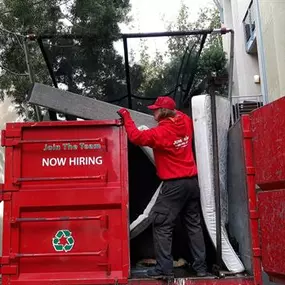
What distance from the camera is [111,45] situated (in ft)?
22.0

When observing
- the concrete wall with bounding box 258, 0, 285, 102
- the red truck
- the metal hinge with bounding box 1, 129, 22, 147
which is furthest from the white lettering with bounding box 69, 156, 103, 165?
the concrete wall with bounding box 258, 0, 285, 102

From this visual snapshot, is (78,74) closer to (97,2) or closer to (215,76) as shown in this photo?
(97,2)

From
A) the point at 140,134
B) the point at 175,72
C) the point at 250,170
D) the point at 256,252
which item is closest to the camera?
the point at 256,252

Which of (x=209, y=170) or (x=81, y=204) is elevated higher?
(x=209, y=170)

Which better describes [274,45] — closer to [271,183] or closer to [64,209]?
[271,183]

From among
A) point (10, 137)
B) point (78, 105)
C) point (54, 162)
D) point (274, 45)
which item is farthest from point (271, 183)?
point (274, 45)

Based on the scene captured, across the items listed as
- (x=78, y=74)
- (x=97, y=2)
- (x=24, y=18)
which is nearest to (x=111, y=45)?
(x=78, y=74)

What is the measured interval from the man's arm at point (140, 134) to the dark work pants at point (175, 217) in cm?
39

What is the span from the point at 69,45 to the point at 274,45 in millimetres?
4921

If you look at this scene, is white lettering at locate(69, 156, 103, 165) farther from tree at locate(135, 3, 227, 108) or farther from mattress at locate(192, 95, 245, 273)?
tree at locate(135, 3, 227, 108)

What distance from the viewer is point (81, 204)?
3.74 m

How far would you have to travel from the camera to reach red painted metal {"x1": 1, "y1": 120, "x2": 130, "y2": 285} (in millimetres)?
3699

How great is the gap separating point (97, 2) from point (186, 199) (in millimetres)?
5032

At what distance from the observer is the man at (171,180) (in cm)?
381
